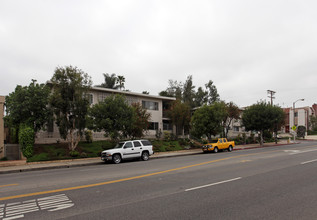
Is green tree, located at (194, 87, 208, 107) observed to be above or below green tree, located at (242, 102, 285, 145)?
above

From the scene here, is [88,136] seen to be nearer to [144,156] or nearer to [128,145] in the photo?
[128,145]

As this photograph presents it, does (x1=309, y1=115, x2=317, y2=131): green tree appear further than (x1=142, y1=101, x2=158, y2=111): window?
Yes

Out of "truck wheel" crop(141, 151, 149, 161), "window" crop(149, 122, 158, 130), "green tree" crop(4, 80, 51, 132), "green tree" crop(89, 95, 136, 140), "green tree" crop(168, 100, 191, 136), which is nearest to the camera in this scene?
"truck wheel" crop(141, 151, 149, 161)

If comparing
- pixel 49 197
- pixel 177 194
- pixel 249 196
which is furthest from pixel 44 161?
pixel 249 196

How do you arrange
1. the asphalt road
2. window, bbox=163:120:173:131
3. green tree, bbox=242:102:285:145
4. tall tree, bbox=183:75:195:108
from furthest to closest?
tall tree, bbox=183:75:195:108, window, bbox=163:120:173:131, green tree, bbox=242:102:285:145, the asphalt road

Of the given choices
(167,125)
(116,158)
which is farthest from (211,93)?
(116,158)

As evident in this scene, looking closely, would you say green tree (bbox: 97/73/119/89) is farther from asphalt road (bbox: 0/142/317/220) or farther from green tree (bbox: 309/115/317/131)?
green tree (bbox: 309/115/317/131)

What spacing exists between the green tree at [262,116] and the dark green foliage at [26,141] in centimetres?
2954

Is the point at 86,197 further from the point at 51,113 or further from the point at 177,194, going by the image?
the point at 51,113

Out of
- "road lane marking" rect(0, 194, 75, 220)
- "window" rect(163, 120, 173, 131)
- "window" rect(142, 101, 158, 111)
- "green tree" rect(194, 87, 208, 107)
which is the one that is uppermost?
"green tree" rect(194, 87, 208, 107)

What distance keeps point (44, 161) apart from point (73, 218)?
15.6m

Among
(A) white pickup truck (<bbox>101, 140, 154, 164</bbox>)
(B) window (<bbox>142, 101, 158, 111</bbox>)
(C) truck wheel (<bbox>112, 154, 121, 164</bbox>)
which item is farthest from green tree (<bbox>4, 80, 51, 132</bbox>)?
(B) window (<bbox>142, 101, 158, 111</bbox>)

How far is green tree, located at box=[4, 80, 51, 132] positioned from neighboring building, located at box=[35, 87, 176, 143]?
4.25 m

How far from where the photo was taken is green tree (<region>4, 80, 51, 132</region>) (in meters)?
20.6
